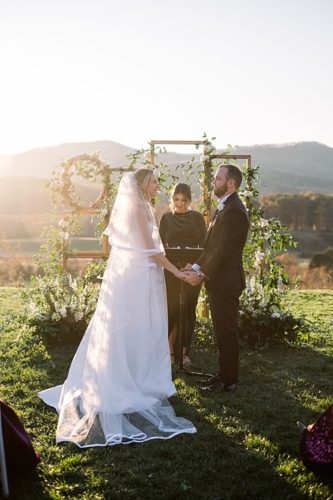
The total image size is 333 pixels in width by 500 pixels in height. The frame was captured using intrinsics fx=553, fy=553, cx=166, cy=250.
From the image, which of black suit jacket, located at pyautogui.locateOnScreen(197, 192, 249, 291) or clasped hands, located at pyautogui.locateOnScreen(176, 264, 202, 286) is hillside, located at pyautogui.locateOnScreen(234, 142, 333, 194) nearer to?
clasped hands, located at pyautogui.locateOnScreen(176, 264, 202, 286)

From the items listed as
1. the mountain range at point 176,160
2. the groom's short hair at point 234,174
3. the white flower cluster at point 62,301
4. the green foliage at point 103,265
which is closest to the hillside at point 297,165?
the mountain range at point 176,160

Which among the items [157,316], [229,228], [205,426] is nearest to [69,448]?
[205,426]

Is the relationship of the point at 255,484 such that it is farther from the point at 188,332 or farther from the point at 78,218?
the point at 78,218

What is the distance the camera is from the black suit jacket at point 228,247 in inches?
212

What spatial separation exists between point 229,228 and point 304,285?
594 inches

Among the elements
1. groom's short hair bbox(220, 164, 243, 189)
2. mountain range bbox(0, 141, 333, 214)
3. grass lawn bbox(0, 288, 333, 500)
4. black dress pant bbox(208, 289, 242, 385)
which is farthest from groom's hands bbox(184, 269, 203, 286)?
mountain range bbox(0, 141, 333, 214)

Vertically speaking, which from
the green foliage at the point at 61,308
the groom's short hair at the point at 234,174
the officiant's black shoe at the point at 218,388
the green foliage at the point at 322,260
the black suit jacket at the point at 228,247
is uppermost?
the groom's short hair at the point at 234,174

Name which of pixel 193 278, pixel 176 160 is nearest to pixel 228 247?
pixel 193 278

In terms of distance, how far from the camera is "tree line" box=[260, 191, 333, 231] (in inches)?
1369

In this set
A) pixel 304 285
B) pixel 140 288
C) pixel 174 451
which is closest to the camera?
pixel 174 451

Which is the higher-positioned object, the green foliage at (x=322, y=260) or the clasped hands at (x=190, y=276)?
the clasped hands at (x=190, y=276)

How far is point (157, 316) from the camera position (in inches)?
213

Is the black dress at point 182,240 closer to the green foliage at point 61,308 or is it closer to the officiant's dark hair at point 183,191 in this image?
the officiant's dark hair at point 183,191

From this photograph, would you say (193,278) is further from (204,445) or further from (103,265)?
(103,265)
